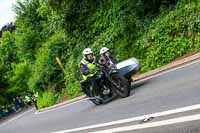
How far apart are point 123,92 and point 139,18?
8.69 meters

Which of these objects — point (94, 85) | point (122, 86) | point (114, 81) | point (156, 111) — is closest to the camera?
point (156, 111)

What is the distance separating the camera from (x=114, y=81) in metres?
13.6

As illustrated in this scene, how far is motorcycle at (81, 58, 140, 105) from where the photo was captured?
13504 mm

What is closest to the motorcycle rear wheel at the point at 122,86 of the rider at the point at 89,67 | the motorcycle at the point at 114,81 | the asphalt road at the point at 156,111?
the motorcycle at the point at 114,81

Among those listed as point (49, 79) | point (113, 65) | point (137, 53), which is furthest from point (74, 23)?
point (113, 65)

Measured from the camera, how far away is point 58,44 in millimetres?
30797

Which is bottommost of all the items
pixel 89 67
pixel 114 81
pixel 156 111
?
pixel 156 111

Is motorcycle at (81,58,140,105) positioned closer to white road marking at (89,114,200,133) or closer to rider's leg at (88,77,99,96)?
rider's leg at (88,77,99,96)

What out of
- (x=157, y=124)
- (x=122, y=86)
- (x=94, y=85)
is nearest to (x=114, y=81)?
(x=122, y=86)

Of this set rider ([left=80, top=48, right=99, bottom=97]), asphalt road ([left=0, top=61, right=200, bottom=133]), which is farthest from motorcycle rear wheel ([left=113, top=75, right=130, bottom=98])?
rider ([left=80, top=48, right=99, bottom=97])

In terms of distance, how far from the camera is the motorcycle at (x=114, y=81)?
13504 millimetres

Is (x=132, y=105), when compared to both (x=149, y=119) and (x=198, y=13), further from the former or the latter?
(x=198, y=13)

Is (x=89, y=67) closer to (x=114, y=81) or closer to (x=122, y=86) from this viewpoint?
(x=114, y=81)

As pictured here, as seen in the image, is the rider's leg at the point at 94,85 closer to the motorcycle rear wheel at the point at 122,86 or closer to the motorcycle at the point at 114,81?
the motorcycle at the point at 114,81
